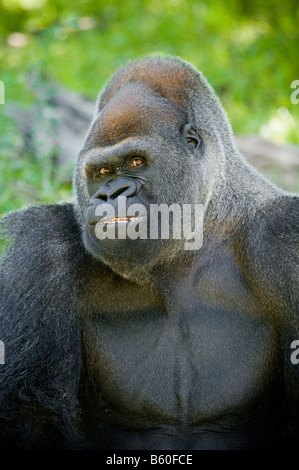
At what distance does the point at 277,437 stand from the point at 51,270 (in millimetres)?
1647

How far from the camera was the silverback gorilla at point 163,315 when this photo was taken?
4.54m

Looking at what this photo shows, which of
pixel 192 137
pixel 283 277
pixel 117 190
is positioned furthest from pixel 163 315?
pixel 192 137

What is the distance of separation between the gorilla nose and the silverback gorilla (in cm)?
14

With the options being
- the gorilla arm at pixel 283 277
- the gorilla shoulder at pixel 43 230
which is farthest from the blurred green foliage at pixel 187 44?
the gorilla arm at pixel 283 277

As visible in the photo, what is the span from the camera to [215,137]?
4793mm

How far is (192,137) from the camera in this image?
4633 mm

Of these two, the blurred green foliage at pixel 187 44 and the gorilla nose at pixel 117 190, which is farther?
the blurred green foliage at pixel 187 44

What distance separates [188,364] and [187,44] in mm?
9826

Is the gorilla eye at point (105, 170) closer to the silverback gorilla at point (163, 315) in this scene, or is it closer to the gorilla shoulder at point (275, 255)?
the silverback gorilla at point (163, 315)

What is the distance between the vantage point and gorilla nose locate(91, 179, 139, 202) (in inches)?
167

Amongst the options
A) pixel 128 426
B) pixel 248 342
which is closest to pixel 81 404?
pixel 128 426

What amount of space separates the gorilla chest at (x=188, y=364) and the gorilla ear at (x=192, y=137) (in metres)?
0.95

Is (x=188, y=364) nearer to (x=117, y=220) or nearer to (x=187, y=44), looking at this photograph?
(x=117, y=220)
